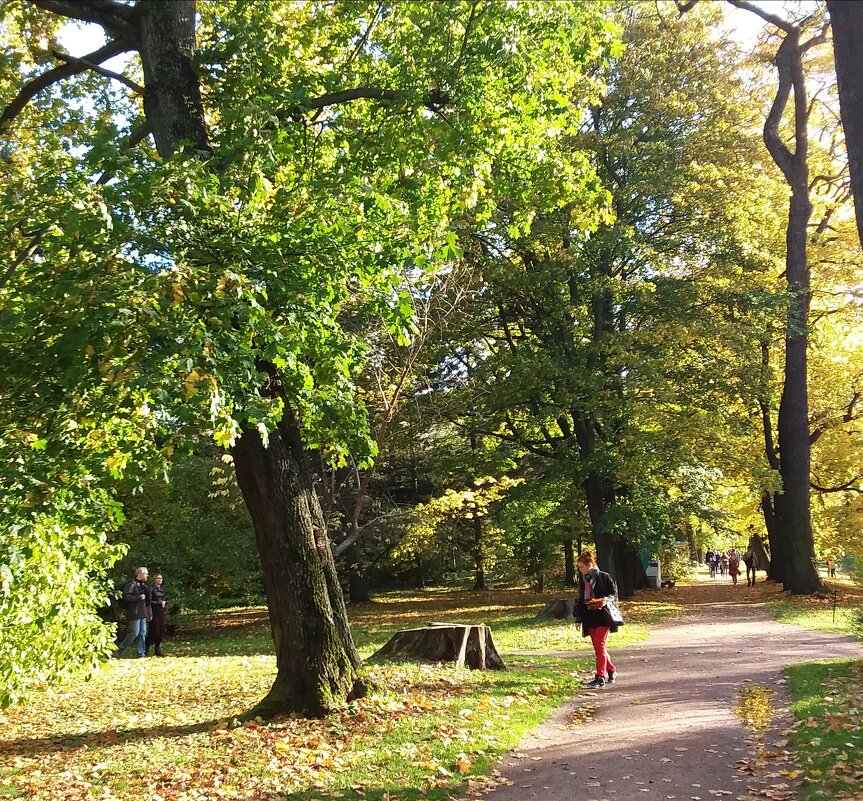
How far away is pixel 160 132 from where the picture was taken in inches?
325

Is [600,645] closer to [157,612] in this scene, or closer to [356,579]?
[157,612]

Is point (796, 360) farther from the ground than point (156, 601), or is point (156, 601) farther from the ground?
point (796, 360)

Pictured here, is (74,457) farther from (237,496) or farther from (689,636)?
(237,496)

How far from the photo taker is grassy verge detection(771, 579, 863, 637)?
16.0 m

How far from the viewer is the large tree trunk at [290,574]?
7910 mm

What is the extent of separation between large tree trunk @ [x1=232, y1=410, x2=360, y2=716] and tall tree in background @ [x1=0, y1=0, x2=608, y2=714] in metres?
0.02

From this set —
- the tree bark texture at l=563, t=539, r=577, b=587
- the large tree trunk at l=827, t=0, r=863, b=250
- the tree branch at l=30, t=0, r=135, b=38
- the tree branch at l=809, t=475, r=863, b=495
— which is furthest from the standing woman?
the tree branch at l=809, t=475, r=863, b=495

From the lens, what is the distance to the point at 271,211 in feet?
23.7

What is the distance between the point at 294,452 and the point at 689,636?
411 inches

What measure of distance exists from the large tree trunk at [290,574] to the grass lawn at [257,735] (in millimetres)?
418

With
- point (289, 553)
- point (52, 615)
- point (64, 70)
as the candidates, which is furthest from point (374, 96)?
point (52, 615)

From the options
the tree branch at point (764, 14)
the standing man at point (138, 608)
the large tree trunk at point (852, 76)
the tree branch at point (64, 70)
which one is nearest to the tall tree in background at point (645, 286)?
the tree branch at point (764, 14)

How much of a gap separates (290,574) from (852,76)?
21.7 feet

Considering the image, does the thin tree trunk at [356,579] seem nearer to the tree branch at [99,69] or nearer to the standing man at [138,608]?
the standing man at [138,608]
